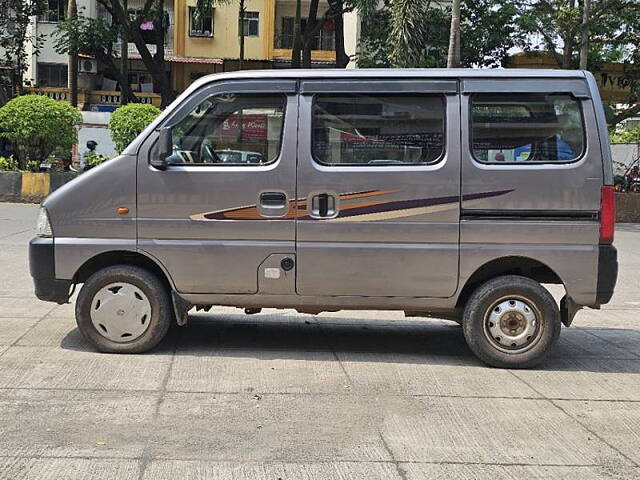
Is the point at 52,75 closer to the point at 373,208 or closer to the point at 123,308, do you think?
the point at 123,308

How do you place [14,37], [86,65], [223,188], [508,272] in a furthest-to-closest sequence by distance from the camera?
[86,65] → [14,37] → [508,272] → [223,188]

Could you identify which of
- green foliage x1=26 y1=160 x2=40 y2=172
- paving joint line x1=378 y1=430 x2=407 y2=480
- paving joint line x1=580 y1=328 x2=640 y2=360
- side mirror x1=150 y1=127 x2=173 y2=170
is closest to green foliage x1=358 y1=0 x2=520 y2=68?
green foliage x1=26 y1=160 x2=40 y2=172

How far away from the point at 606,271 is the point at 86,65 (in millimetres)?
35913

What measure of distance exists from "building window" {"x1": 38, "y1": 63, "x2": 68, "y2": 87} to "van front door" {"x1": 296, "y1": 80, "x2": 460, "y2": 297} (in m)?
35.9

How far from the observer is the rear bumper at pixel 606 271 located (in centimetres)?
609

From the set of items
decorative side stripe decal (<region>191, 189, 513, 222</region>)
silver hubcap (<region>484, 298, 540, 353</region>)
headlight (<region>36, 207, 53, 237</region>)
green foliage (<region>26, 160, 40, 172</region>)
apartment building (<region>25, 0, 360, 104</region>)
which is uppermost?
apartment building (<region>25, 0, 360, 104</region>)

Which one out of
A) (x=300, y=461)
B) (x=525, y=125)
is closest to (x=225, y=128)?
(x=525, y=125)

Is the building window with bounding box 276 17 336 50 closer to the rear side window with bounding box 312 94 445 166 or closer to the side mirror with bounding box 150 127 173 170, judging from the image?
the rear side window with bounding box 312 94 445 166

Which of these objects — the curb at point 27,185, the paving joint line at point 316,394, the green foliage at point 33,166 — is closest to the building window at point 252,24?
the green foliage at point 33,166

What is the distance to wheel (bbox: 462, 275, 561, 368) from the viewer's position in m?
6.21

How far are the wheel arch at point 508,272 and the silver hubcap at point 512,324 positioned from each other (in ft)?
0.82

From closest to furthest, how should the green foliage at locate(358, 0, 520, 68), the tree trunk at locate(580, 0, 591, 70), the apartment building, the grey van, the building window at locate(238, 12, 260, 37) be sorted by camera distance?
the grey van < the tree trunk at locate(580, 0, 591, 70) < the green foliage at locate(358, 0, 520, 68) < the apartment building < the building window at locate(238, 12, 260, 37)

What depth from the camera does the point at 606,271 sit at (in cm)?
611

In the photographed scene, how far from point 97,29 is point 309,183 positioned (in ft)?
80.0
